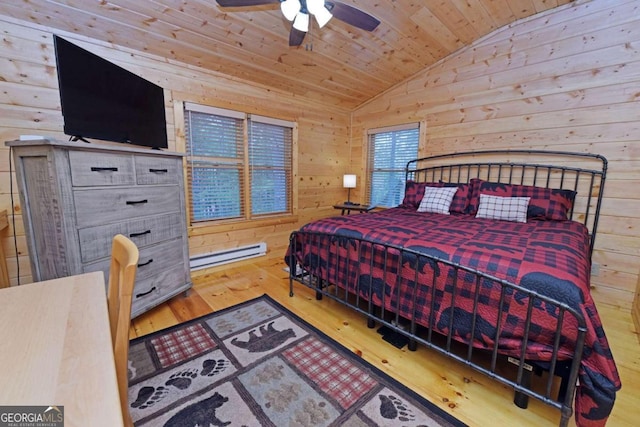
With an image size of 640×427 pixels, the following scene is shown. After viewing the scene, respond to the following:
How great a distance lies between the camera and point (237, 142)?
10.6ft

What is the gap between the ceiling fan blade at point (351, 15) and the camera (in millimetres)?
1764

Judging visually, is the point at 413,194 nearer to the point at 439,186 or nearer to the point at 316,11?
the point at 439,186

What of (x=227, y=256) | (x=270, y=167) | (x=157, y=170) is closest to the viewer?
(x=157, y=170)

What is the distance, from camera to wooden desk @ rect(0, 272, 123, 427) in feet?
1.50

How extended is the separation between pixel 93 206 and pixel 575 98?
4006 mm

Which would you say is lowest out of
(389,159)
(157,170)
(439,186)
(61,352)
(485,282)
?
(485,282)

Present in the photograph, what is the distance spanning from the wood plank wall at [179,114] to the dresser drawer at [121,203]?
0.78 m

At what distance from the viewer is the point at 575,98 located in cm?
254

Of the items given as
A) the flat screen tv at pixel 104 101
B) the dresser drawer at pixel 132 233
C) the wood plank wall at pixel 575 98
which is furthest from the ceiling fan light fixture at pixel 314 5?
the wood plank wall at pixel 575 98

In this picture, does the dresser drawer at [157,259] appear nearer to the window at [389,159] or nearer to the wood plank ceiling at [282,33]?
the wood plank ceiling at [282,33]

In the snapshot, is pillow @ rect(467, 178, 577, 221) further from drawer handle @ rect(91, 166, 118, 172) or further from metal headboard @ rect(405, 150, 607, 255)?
drawer handle @ rect(91, 166, 118, 172)

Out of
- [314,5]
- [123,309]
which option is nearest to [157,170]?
[314,5]

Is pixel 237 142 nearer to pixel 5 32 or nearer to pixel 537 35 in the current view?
pixel 5 32

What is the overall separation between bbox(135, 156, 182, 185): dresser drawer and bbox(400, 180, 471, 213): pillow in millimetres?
2404
